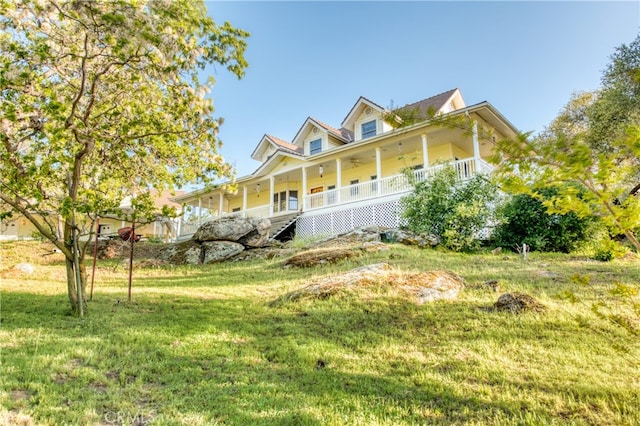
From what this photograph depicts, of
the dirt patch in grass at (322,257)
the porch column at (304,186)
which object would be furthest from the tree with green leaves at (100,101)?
the porch column at (304,186)

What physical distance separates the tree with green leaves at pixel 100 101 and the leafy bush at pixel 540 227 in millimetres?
8626

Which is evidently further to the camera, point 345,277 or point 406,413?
point 345,277

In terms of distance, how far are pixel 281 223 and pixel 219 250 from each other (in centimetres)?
485

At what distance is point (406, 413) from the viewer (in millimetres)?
Result: 3059

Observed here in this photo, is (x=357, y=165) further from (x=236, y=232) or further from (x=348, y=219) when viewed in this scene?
(x=236, y=232)

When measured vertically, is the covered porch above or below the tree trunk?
above

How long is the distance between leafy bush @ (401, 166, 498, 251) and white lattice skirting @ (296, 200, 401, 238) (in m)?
1.92

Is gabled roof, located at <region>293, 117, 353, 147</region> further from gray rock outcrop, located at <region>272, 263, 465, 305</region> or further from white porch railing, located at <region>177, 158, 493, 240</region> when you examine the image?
gray rock outcrop, located at <region>272, 263, 465, 305</region>

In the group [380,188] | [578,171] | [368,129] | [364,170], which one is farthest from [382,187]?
[578,171]

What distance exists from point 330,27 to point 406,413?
1165 cm

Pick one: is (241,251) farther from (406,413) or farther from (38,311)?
(406,413)

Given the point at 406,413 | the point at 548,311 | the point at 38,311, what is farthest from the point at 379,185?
the point at 406,413
